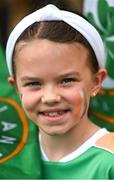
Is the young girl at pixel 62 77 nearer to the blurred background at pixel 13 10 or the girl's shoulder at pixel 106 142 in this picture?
the girl's shoulder at pixel 106 142

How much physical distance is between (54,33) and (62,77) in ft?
0.35

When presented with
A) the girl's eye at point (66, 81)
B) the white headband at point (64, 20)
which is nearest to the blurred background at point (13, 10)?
the white headband at point (64, 20)

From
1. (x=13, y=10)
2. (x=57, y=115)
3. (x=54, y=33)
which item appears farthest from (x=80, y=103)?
(x=13, y=10)

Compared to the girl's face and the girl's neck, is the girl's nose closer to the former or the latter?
the girl's face

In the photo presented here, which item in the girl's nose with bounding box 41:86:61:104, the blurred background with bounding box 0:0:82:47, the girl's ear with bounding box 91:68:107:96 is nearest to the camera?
the girl's nose with bounding box 41:86:61:104

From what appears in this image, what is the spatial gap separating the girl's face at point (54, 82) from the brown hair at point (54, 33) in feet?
0.04

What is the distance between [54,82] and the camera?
133cm

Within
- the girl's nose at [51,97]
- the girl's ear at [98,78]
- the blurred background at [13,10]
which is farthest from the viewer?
the blurred background at [13,10]

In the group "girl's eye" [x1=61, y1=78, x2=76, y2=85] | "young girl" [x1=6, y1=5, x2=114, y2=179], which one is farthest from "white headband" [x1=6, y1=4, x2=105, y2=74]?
"girl's eye" [x1=61, y1=78, x2=76, y2=85]

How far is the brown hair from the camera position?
1340mm

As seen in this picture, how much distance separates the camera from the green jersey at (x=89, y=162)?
1.37m

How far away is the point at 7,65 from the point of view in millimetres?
1515

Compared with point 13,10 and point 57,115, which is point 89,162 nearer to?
point 57,115

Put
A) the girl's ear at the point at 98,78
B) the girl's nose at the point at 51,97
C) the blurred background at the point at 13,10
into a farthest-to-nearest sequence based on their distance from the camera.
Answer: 1. the blurred background at the point at 13,10
2. the girl's ear at the point at 98,78
3. the girl's nose at the point at 51,97
